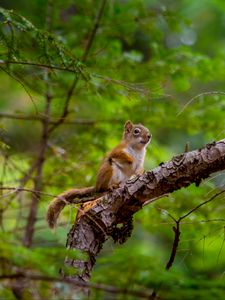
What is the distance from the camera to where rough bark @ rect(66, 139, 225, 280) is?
11.1ft

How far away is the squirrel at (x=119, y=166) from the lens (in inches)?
172

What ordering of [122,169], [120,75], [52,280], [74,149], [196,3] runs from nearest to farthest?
1. [52,280]
2. [122,169]
3. [120,75]
4. [74,149]
5. [196,3]

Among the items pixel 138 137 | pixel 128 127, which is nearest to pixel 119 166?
pixel 138 137

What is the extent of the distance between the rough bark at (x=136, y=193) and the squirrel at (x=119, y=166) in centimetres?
65

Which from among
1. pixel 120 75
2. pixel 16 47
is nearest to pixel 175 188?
pixel 16 47

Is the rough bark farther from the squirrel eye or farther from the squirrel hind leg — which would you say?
the squirrel eye

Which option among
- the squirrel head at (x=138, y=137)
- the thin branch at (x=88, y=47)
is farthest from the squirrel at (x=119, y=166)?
the thin branch at (x=88, y=47)

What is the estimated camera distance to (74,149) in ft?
20.0

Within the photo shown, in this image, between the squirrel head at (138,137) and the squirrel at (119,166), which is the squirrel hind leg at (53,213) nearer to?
the squirrel at (119,166)

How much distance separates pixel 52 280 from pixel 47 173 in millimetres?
4041

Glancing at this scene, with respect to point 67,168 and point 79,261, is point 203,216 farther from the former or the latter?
point 79,261

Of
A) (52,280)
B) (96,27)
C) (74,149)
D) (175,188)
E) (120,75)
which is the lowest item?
(52,280)

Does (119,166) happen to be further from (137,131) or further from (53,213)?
(53,213)

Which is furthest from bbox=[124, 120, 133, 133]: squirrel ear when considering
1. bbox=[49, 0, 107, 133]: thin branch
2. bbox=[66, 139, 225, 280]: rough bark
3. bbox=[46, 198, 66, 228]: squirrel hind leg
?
bbox=[66, 139, 225, 280]: rough bark
